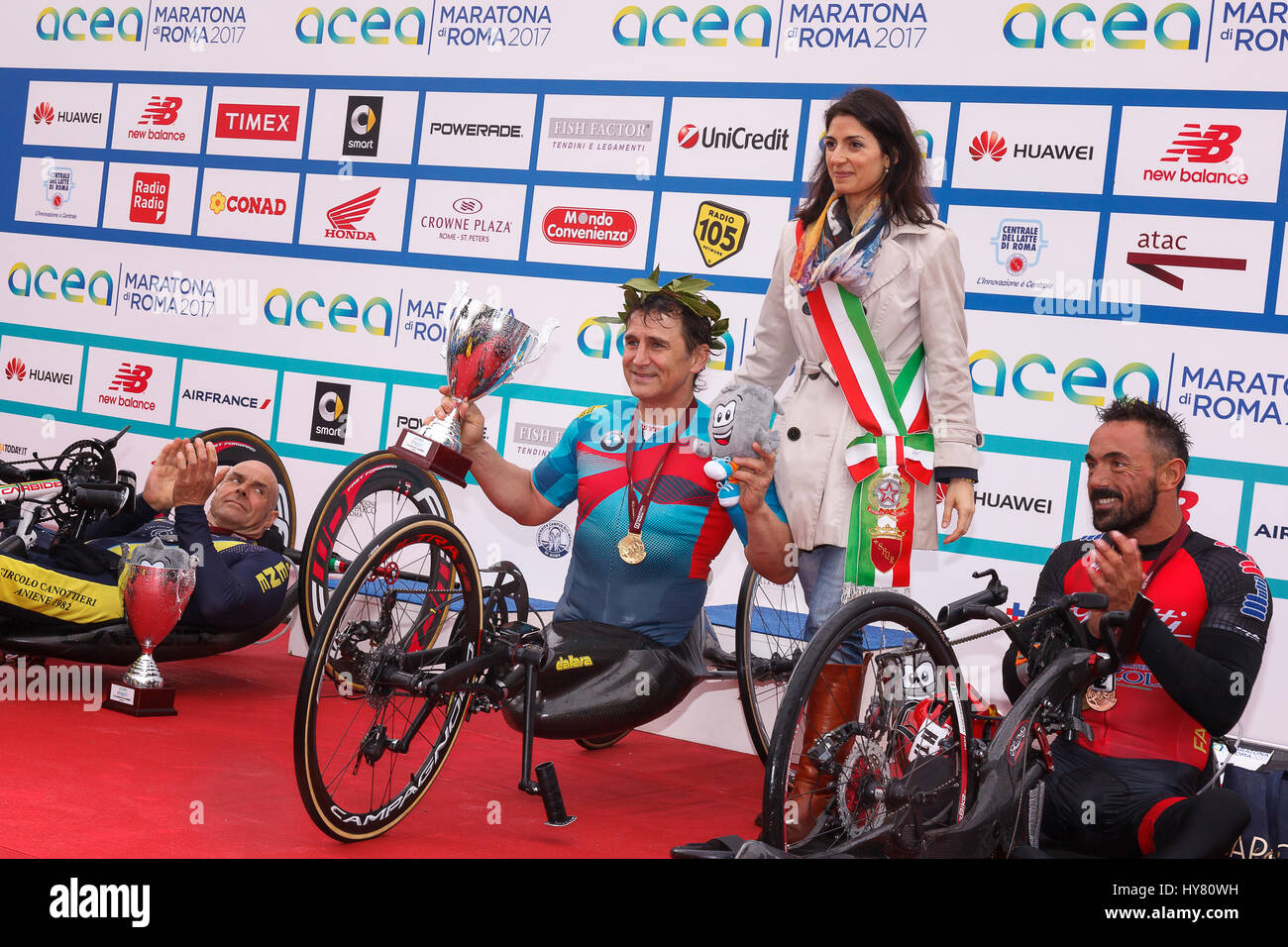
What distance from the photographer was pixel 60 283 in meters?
7.20

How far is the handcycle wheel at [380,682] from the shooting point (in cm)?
299

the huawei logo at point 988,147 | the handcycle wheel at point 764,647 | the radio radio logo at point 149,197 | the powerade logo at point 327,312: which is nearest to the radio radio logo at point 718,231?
the huawei logo at point 988,147

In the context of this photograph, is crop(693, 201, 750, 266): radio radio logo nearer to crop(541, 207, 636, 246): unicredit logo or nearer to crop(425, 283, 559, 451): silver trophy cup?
crop(541, 207, 636, 246): unicredit logo

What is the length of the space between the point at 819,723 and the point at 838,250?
3.73 ft

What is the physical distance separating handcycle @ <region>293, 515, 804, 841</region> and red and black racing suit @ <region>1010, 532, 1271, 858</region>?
1088mm

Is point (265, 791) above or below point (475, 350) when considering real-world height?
below

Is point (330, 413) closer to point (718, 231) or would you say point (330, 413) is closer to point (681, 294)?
point (718, 231)

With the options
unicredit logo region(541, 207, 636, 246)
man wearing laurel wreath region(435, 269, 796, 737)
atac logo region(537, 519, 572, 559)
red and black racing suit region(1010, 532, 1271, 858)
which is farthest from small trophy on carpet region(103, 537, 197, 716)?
red and black racing suit region(1010, 532, 1271, 858)

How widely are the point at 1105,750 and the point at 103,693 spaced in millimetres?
3179

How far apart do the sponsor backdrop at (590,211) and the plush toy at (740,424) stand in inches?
55.7

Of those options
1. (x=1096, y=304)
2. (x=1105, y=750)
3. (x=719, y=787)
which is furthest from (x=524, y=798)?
(x=1096, y=304)

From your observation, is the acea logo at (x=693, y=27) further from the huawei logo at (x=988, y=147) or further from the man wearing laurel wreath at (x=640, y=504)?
the man wearing laurel wreath at (x=640, y=504)

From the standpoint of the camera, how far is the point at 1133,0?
15.4 feet

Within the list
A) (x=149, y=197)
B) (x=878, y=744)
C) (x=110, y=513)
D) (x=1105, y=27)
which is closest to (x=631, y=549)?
(x=878, y=744)
